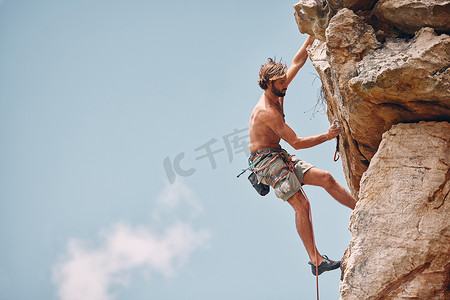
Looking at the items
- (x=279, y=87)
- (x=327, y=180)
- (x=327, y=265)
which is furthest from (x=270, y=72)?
(x=327, y=265)

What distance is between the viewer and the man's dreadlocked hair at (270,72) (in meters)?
6.61

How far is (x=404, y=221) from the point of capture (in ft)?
16.0

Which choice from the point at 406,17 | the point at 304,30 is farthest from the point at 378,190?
the point at 304,30

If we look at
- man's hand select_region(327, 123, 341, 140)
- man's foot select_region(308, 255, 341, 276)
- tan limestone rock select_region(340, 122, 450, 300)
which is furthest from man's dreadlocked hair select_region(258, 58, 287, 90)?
man's foot select_region(308, 255, 341, 276)

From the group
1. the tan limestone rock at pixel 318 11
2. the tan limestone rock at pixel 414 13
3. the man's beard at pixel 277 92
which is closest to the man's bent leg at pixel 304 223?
the man's beard at pixel 277 92

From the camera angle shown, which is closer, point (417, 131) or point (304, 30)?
point (417, 131)

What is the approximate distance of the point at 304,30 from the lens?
633 centimetres

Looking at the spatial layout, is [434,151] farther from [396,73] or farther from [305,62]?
[305,62]

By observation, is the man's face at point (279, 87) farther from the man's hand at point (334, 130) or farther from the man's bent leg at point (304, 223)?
the man's bent leg at point (304, 223)

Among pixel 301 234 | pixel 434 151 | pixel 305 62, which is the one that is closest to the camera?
pixel 434 151

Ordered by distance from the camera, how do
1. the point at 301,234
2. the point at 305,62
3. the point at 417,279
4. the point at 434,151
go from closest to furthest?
the point at 417,279
the point at 434,151
the point at 301,234
the point at 305,62

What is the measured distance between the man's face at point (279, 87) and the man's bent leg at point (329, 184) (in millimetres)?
1127

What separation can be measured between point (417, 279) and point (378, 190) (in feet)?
3.12

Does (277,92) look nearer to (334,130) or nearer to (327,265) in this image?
(334,130)
